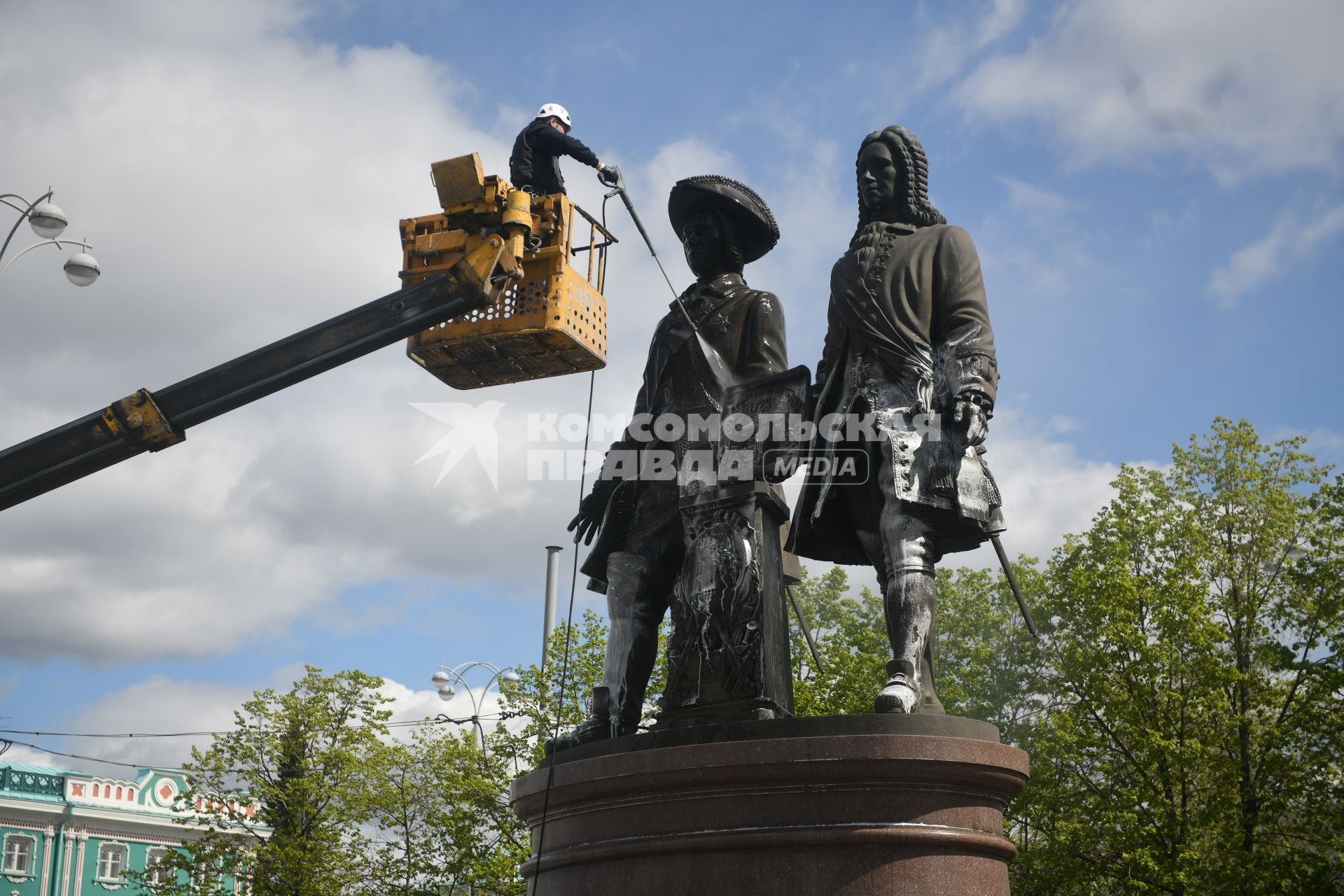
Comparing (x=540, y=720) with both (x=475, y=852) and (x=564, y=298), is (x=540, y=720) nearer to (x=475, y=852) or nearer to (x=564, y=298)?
(x=475, y=852)

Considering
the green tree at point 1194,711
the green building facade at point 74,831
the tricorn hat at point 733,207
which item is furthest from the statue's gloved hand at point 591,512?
the green building facade at point 74,831

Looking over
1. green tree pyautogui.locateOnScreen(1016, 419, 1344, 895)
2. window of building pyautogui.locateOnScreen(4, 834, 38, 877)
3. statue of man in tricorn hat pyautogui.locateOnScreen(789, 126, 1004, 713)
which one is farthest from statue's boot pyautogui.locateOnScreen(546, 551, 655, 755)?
window of building pyautogui.locateOnScreen(4, 834, 38, 877)

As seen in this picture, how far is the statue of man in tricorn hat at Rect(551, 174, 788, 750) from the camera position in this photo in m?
6.79

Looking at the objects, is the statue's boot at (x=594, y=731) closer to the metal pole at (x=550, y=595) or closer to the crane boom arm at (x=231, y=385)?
the crane boom arm at (x=231, y=385)

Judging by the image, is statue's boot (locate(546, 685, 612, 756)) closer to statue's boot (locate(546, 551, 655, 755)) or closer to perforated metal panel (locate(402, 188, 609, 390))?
statue's boot (locate(546, 551, 655, 755))

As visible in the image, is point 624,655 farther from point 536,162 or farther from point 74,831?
point 74,831

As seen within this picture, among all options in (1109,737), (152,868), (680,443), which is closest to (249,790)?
(152,868)

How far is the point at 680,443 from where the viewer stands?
7.04 meters

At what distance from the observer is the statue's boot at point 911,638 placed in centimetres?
559

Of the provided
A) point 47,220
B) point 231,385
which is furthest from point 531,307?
point 47,220

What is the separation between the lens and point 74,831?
4369 cm

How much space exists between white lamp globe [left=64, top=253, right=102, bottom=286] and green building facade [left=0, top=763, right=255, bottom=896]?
99.0 ft

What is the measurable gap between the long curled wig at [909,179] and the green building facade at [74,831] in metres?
40.2

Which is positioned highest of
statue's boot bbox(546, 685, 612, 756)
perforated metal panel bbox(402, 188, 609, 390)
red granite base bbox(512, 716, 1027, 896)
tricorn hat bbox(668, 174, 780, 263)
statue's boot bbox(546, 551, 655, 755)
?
perforated metal panel bbox(402, 188, 609, 390)
